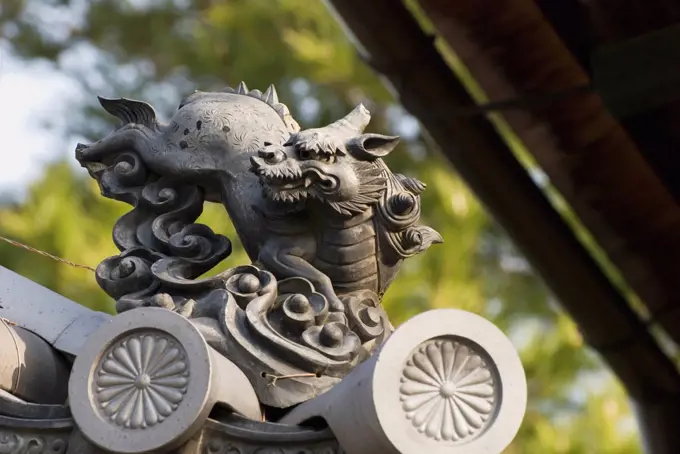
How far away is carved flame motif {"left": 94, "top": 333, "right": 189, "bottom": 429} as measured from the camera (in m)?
1.22

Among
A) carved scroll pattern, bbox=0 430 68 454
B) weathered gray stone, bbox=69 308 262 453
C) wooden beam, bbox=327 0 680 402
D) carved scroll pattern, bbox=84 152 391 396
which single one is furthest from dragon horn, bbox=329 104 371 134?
wooden beam, bbox=327 0 680 402

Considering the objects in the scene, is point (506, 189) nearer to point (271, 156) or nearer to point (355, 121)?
point (355, 121)

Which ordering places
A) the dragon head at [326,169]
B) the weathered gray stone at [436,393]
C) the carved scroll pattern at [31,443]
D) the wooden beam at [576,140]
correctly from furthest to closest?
the wooden beam at [576,140]
the dragon head at [326,169]
the carved scroll pattern at [31,443]
the weathered gray stone at [436,393]

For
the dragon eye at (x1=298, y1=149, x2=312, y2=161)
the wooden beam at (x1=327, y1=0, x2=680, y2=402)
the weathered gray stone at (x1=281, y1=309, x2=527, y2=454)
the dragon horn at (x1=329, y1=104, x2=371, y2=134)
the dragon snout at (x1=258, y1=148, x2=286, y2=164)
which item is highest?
the wooden beam at (x1=327, y1=0, x2=680, y2=402)

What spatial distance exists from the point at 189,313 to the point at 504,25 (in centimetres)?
132

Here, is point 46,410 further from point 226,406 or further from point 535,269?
point 535,269

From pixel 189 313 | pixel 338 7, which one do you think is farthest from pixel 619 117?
pixel 189 313

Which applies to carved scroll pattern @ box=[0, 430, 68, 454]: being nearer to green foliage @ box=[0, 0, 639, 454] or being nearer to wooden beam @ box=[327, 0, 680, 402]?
wooden beam @ box=[327, 0, 680, 402]

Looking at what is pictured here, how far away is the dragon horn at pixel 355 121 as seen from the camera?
150 cm

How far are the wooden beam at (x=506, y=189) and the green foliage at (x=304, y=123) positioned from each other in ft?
1.85

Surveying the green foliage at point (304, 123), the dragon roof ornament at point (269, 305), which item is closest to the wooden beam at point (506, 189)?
the green foliage at point (304, 123)

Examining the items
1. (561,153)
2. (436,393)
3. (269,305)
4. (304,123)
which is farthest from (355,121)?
(304,123)

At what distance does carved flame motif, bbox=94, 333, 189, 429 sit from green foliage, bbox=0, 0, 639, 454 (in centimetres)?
189

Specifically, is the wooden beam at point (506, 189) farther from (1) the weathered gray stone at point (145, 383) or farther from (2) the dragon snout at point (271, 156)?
(1) the weathered gray stone at point (145, 383)
